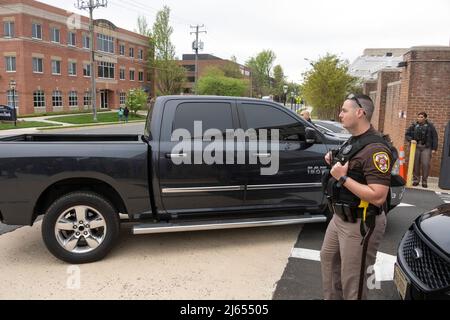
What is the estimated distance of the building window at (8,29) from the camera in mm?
37219

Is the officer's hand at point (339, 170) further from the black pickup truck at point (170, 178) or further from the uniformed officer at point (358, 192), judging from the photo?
the black pickup truck at point (170, 178)

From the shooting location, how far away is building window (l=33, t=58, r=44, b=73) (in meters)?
38.8

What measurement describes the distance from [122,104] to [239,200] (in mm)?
53014

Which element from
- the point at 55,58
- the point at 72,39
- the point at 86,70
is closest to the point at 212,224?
the point at 55,58

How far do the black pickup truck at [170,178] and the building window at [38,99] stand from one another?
38.3m

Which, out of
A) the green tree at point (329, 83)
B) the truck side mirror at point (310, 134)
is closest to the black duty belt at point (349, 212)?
the truck side mirror at point (310, 134)

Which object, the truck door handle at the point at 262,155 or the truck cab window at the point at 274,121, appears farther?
the truck cab window at the point at 274,121

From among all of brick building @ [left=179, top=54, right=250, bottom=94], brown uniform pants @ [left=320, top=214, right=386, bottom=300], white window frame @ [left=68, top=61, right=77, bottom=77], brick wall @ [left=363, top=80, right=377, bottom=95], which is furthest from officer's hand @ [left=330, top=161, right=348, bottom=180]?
brick building @ [left=179, top=54, right=250, bottom=94]

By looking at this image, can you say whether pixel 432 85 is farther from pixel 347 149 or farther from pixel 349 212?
pixel 349 212

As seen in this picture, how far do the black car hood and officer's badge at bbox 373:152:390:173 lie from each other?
700 millimetres

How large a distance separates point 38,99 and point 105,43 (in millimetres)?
15177

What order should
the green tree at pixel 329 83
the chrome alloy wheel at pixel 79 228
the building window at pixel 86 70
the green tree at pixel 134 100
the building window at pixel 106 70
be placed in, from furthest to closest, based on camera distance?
the building window at pixel 106 70
the building window at pixel 86 70
the green tree at pixel 134 100
the green tree at pixel 329 83
the chrome alloy wheel at pixel 79 228

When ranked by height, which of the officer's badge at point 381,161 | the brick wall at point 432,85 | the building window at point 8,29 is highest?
the building window at point 8,29

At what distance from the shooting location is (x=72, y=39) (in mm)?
44188
